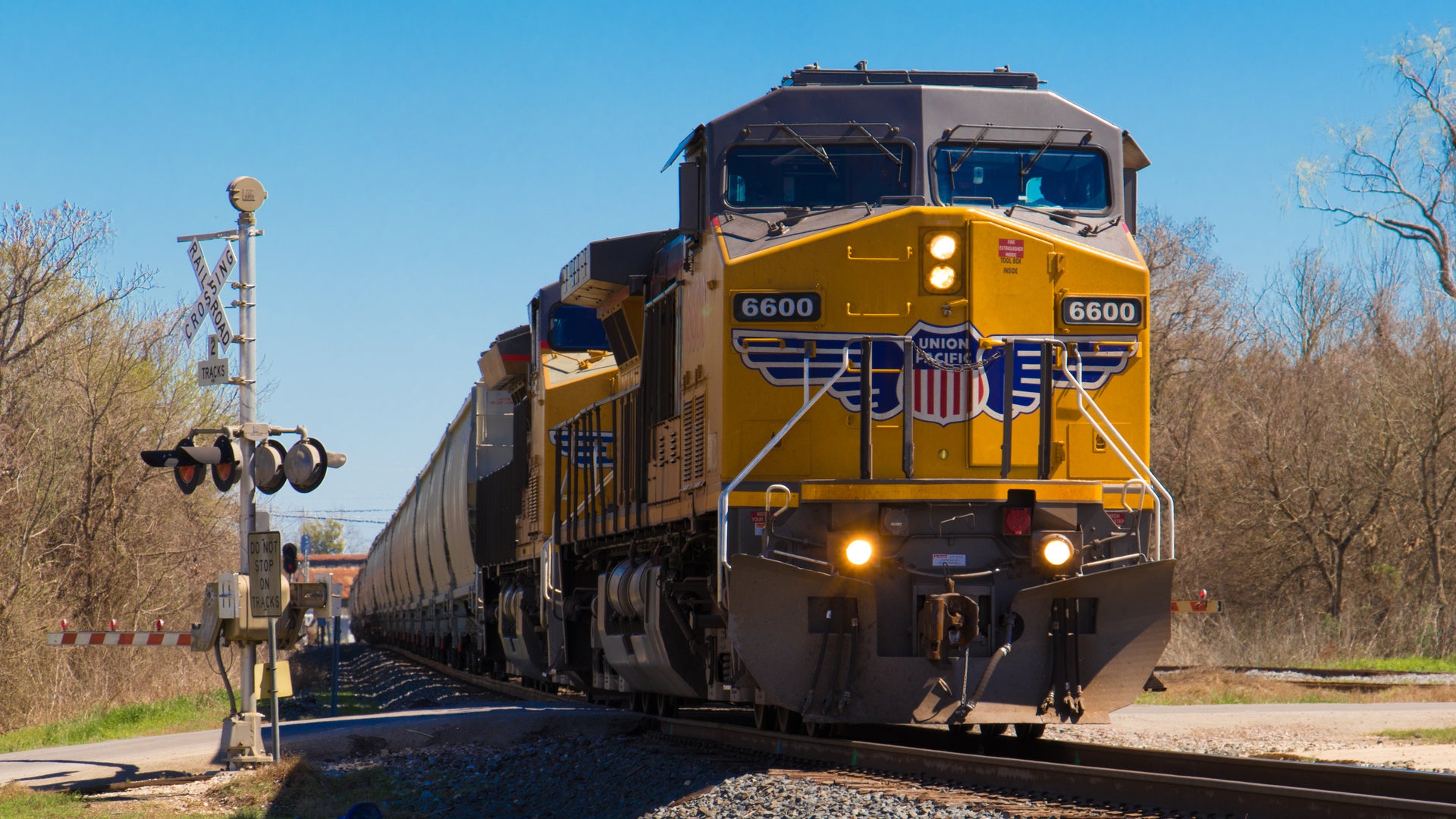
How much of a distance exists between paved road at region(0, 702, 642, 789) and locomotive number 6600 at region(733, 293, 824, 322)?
413 cm

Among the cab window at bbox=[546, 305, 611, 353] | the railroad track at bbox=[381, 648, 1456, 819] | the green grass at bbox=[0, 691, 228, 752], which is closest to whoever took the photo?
the railroad track at bbox=[381, 648, 1456, 819]

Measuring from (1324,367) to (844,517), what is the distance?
25615 mm

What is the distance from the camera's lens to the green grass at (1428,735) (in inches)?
409

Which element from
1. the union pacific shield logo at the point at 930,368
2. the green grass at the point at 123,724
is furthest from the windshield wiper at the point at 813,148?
the green grass at the point at 123,724

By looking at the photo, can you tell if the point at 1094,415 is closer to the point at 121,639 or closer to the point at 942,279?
the point at 942,279

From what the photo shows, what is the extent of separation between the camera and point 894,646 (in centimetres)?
755

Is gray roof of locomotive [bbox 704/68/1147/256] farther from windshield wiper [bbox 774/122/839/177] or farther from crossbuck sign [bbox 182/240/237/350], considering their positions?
crossbuck sign [bbox 182/240/237/350]

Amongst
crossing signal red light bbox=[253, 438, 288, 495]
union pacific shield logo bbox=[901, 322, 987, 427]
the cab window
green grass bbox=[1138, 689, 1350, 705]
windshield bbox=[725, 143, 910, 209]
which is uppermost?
windshield bbox=[725, 143, 910, 209]

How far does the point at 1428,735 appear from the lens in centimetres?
1077

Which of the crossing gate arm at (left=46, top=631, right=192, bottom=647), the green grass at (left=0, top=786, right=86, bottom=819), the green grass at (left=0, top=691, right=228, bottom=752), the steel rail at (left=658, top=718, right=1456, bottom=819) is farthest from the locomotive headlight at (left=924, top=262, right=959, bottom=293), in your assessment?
the green grass at (left=0, top=691, right=228, bottom=752)

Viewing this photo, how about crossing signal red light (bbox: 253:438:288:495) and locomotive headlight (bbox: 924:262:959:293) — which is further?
crossing signal red light (bbox: 253:438:288:495)

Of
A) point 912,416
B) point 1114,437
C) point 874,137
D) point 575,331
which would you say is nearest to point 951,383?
point 912,416

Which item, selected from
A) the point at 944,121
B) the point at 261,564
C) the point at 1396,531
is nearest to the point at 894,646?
the point at 944,121

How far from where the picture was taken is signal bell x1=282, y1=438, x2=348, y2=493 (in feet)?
34.5
